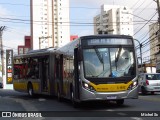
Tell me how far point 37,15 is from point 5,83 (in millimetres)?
14224

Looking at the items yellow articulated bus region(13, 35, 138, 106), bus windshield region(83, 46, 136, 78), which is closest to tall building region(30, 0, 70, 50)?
yellow articulated bus region(13, 35, 138, 106)

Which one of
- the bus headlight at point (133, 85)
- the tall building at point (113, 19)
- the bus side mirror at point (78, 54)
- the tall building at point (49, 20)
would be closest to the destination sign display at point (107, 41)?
the bus side mirror at point (78, 54)

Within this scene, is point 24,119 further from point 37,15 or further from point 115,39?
point 37,15

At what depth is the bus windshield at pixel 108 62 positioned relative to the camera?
651 inches

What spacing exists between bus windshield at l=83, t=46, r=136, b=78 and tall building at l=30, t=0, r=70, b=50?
160ft

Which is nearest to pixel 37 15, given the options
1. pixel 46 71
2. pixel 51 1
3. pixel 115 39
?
pixel 51 1

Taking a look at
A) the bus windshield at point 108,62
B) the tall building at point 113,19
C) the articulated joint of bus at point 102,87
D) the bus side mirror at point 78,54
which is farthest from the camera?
the tall building at point 113,19

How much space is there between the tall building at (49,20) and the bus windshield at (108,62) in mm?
48669

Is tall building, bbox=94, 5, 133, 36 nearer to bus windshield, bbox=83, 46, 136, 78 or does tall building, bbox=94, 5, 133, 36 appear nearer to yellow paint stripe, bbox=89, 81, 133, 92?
bus windshield, bbox=83, 46, 136, 78

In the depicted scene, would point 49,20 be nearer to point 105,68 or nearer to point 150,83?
point 150,83

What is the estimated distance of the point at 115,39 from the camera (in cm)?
1712

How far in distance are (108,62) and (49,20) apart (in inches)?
2662

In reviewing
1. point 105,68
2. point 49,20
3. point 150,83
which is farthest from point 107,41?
point 49,20

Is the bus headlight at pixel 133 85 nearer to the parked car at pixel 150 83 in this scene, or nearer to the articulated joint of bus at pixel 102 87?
the articulated joint of bus at pixel 102 87
